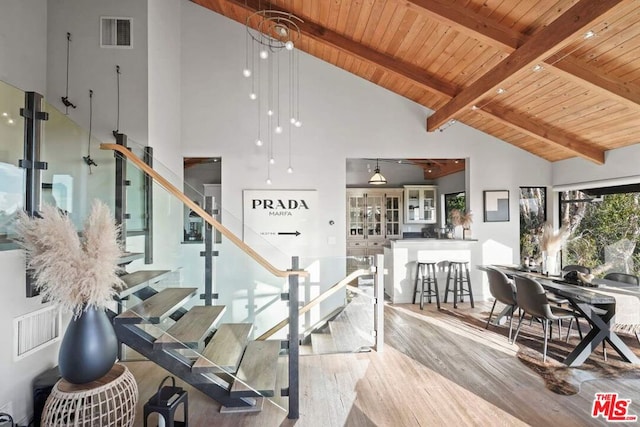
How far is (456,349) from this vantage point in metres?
3.98

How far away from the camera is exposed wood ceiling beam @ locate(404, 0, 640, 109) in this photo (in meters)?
3.43

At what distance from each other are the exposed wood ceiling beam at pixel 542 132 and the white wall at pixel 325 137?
0.98 meters

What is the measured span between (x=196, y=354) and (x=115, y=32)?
11.8 ft

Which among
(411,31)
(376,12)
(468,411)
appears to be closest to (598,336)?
(468,411)

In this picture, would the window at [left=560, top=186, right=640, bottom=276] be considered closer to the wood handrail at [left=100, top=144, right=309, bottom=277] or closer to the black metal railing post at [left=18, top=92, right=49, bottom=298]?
the wood handrail at [left=100, top=144, right=309, bottom=277]

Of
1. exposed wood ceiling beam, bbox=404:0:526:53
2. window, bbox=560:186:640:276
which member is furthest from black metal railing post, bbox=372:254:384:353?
window, bbox=560:186:640:276

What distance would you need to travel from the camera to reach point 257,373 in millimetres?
2791

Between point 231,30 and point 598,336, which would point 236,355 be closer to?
point 598,336

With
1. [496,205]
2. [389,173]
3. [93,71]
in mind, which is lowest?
[496,205]

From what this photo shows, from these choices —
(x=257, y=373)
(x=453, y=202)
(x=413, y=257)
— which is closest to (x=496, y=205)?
(x=413, y=257)

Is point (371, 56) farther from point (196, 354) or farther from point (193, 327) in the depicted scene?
point (196, 354)

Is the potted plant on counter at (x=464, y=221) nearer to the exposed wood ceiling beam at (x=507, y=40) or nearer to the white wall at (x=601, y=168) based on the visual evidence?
the white wall at (x=601, y=168)

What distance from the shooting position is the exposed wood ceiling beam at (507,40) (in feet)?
11.2

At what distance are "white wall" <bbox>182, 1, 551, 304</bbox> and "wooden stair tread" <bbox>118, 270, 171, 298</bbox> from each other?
2747 mm
